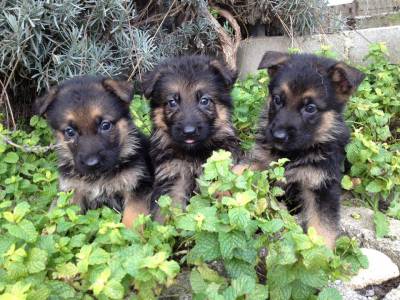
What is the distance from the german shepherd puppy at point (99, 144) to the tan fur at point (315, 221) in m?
1.18

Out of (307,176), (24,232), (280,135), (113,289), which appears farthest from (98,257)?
(307,176)

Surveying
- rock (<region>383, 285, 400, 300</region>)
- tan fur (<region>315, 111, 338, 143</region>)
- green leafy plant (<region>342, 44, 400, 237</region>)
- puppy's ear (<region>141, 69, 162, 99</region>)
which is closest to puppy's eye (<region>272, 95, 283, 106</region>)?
tan fur (<region>315, 111, 338, 143</region>)

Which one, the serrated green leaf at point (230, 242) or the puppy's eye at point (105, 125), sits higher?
the puppy's eye at point (105, 125)

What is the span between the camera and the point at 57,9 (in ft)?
14.8

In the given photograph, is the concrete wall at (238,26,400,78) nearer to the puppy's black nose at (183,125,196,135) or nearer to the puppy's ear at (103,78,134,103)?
the puppy's ear at (103,78,134,103)

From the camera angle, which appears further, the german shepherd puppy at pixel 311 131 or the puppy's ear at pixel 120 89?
the puppy's ear at pixel 120 89

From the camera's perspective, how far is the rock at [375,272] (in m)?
2.79

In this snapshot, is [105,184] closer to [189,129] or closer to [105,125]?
[105,125]

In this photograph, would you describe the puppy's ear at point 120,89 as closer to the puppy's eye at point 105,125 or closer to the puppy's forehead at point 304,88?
the puppy's eye at point 105,125

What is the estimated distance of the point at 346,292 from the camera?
2668mm

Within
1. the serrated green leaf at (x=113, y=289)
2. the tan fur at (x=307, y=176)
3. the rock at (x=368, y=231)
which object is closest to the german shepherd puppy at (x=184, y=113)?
the tan fur at (x=307, y=176)

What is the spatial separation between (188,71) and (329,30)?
137 inches

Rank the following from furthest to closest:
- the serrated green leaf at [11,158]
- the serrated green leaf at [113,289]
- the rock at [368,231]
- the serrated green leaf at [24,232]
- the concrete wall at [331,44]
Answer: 1. the concrete wall at [331,44]
2. the serrated green leaf at [11,158]
3. the rock at [368,231]
4. the serrated green leaf at [24,232]
5. the serrated green leaf at [113,289]

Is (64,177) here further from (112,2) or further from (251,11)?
(251,11)
